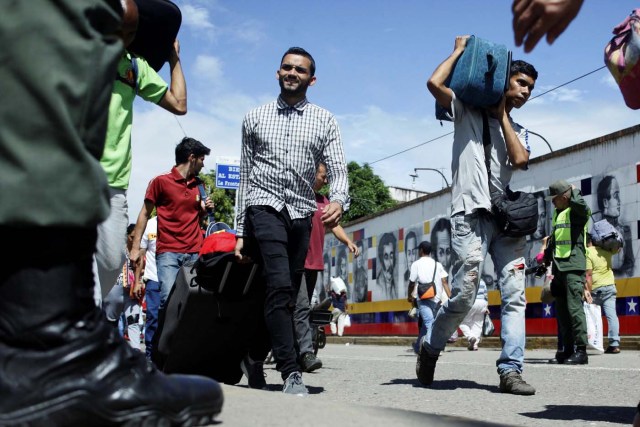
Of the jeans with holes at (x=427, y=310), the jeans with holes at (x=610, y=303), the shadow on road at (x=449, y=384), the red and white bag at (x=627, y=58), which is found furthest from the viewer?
the jeans with holes at (x=427, y=310)

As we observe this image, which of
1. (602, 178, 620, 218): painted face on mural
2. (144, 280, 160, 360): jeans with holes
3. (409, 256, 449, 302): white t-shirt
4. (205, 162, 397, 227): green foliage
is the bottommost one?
(144, 280, 160, 360): jeans with holes

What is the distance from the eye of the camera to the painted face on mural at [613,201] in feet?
57.0

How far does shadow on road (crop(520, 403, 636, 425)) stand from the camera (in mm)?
4328

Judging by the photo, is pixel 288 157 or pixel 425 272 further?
pixel 425 272

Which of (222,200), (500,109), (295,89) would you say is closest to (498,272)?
(500,109)

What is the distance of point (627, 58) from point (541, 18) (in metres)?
0.91

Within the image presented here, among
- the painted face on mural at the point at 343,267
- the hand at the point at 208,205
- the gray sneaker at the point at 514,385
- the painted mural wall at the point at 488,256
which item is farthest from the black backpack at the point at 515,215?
the painted face on mural at the point at 343,267

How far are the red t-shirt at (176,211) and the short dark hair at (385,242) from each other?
21.2 m

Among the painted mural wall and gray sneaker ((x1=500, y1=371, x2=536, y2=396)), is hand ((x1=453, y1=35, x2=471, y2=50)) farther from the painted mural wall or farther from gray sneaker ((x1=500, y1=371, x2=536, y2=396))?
the painted mural wall

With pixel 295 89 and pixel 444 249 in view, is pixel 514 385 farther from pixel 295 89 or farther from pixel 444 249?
pixel 444 249

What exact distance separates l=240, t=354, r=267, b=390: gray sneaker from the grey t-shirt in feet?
5.42

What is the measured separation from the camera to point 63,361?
1.70 metres

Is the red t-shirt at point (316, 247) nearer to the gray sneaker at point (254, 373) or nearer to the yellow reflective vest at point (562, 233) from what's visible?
the gray sneaker at point (254, 373)

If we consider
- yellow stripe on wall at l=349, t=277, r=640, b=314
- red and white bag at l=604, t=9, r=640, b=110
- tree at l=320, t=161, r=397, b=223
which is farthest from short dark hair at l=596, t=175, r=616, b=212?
tree at l=320, t=161, r=397, b=223
